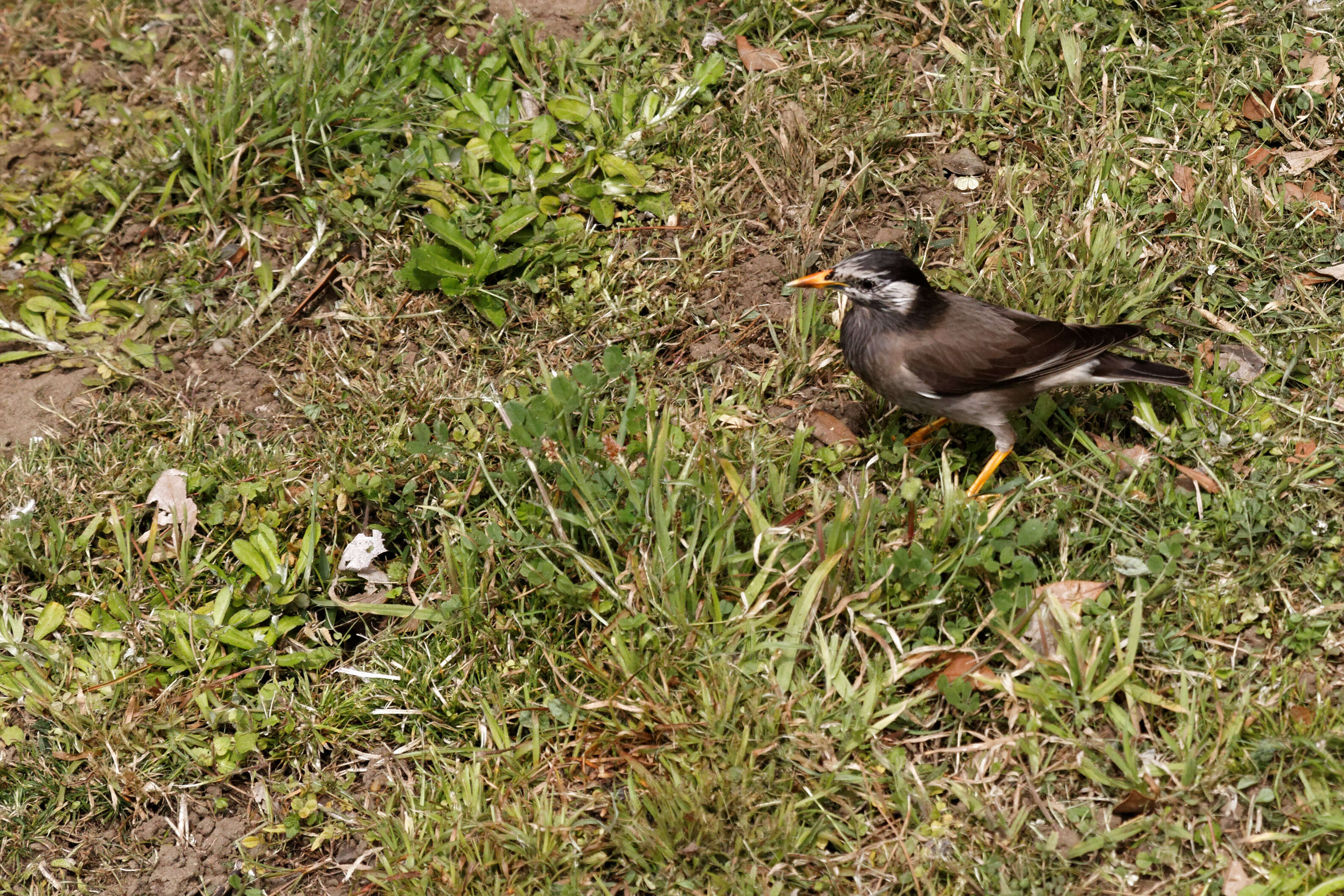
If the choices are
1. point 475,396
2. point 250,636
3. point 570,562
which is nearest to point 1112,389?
point 570,562

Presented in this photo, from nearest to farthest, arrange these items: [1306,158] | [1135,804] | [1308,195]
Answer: [1135,804] → [1308,195] → [1306,158]

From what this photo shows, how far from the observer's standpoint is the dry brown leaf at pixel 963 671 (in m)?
4.28

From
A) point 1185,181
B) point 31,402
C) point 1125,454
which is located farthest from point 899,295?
point 31,402

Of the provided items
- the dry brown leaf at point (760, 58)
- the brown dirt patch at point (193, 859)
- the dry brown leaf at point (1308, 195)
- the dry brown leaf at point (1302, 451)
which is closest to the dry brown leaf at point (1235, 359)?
the dry brown leaf at point (1302, 451)

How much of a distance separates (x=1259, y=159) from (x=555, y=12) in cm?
420

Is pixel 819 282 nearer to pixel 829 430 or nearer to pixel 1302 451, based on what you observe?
pixel 829 430

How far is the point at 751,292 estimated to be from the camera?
594 centimetres

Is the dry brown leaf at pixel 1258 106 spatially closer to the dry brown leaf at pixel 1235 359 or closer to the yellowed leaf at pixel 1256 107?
the yellowed leaf at pixel 1256 107

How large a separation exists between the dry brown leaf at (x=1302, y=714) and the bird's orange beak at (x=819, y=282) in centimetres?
252

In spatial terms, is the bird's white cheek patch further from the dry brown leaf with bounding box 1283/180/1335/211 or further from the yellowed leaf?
the yellowed leaf

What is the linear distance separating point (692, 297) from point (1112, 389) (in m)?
2.12

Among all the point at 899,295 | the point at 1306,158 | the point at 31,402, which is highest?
the point at 1306,158

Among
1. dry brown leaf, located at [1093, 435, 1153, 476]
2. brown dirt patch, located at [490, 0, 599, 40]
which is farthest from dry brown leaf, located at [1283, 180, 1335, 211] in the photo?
brown dirt patch, located at [490, 0, 599, 40]

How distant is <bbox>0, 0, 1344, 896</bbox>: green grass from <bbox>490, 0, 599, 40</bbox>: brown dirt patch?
21cm
